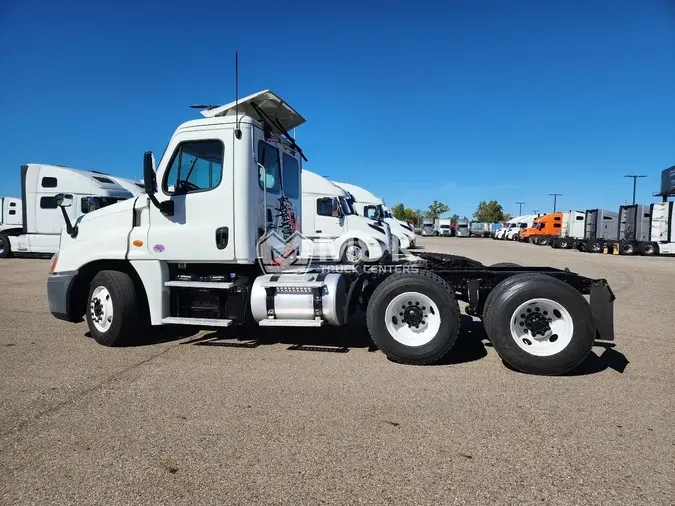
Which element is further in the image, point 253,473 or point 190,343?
point 190,343

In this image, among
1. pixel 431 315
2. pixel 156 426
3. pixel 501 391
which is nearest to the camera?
pixel 156 426

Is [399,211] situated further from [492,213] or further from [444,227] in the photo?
[444,227]

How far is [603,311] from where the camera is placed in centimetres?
499

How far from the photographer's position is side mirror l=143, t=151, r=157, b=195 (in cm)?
547

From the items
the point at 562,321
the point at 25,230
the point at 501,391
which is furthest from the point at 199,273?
the point at 25,230

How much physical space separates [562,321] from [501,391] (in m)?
1.13

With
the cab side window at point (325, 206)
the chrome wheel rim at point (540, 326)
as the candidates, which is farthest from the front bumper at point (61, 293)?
the cab side window at point (325, 206)

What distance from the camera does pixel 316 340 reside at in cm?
654

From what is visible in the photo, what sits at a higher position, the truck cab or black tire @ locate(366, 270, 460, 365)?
the truck cab

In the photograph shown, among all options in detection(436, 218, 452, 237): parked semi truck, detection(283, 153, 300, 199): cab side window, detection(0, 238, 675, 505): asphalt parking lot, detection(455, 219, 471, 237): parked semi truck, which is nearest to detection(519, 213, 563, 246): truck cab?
detection(455, 219, 471, 237): parked semi truck

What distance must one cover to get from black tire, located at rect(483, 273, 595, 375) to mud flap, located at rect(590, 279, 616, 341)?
0.18 metres

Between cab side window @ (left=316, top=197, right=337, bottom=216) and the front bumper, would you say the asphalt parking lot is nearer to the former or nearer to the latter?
the front bumper

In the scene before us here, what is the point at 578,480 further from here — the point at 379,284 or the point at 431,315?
the point at 379,284

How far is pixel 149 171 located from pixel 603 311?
17.8 ft
